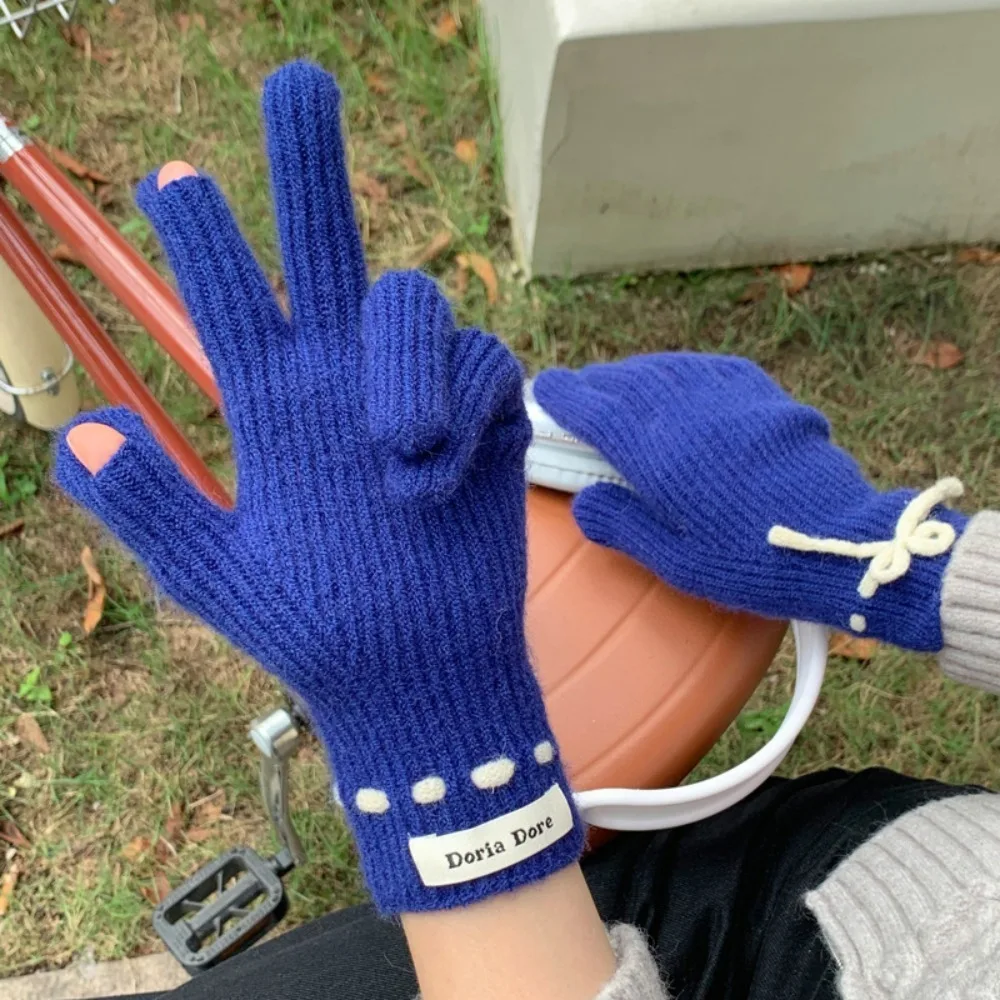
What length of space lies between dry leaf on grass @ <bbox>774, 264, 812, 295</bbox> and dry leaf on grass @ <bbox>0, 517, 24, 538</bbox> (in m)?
1.31

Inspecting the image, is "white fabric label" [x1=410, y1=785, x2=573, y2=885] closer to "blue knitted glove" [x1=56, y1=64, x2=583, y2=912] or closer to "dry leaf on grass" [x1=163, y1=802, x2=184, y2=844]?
"blue knitted glove" [x1=56, y1=64, x2=583, y2=912]

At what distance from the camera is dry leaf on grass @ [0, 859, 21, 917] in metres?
1.43

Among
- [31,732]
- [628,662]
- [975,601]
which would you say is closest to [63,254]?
[31,732]

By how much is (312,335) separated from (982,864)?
594 mm

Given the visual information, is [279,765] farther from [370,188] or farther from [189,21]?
[189,21]

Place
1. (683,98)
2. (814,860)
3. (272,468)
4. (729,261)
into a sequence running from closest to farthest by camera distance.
Result: (272,468) → (814,860) → (683,98) → (729,261)

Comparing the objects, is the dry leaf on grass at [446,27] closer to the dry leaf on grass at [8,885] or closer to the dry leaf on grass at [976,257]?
the dry leaf on grass at [976,257]

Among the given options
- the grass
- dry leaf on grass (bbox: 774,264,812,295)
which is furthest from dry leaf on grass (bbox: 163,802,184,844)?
dry leaf on grass (bbox: 774,264,812,295)

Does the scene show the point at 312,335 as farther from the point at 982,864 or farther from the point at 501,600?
the point at 982,864

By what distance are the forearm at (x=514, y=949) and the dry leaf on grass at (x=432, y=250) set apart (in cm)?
126

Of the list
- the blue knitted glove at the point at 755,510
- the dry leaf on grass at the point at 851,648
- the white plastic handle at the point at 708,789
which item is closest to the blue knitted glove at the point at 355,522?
the white plastic handle at the point at 708,789

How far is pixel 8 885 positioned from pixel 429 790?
3.50 feet

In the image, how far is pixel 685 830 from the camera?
3.06 feet

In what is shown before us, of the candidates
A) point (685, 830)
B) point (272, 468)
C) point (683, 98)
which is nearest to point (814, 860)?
point (685, 830)
